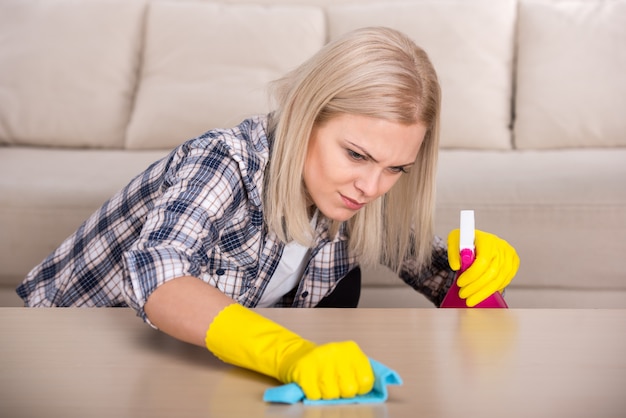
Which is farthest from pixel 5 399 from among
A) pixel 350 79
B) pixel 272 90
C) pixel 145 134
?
pixel 145 134

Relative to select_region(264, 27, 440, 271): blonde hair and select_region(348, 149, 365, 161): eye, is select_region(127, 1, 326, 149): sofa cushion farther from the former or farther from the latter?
select_region(348, 149, 365, 161): eye

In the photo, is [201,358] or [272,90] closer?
[201,358]

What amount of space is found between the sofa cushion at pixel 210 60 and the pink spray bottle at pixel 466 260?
114 cm

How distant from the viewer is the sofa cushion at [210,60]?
227 centimetres

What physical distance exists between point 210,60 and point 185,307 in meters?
1.59

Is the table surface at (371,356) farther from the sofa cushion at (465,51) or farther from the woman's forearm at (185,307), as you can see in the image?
the sofa cushion at (465,51)

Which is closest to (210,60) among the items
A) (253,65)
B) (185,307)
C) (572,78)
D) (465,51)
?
(253,65)

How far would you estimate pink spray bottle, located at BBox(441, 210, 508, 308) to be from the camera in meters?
1.19

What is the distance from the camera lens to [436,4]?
242 cm

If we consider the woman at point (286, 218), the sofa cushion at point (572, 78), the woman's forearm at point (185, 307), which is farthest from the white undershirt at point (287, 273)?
the sofa cushion at point (572, 78)

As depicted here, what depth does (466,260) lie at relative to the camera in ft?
3.98

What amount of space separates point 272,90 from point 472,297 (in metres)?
0.48

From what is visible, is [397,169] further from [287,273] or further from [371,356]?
[371,356]

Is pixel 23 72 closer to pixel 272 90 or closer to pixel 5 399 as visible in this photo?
pixel 272 90
